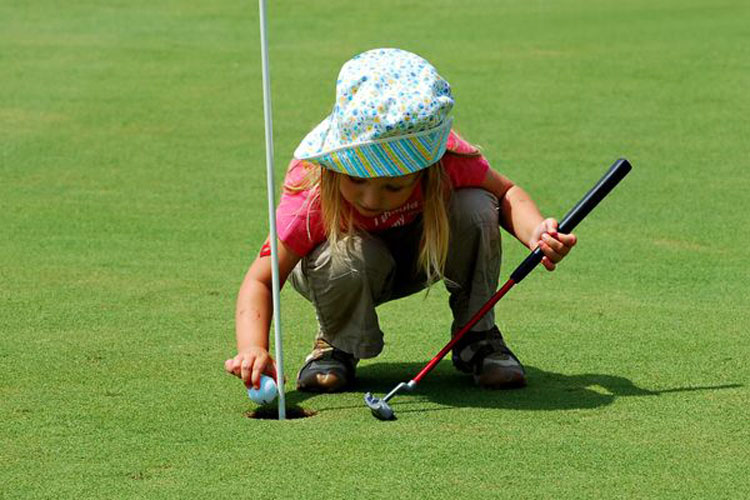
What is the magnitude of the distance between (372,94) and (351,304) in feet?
2.29

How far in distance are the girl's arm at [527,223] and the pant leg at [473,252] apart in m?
0.04

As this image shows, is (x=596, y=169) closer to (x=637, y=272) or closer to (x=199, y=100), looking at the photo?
(x=637, y=272)

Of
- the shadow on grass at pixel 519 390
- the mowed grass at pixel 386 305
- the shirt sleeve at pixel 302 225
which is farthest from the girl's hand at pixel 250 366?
the shirt sleeve at pixel 302 225

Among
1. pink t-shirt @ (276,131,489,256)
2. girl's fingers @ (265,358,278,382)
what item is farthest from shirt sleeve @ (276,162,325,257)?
girl's fingers @ (265,358,278,382)

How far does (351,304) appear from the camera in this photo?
12.8 ft

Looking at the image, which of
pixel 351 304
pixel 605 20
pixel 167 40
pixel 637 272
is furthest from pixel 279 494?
pixel 605 20

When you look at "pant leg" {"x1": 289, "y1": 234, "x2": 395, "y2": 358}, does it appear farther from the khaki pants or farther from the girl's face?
the girl's face

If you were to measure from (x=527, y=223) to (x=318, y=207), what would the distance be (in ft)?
1.87

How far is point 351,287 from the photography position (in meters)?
3.85

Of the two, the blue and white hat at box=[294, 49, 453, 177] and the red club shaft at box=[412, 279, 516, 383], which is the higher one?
the blue and white hat at box=[294, 49, 453, 177]

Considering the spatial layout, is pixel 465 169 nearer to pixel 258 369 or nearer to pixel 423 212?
pixel 423 212

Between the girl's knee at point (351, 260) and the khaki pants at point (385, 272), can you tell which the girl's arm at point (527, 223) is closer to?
the khaki pants at point (385, 272)

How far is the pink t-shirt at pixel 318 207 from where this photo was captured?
12.4ft

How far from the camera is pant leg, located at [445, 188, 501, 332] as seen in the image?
390 centimetres
